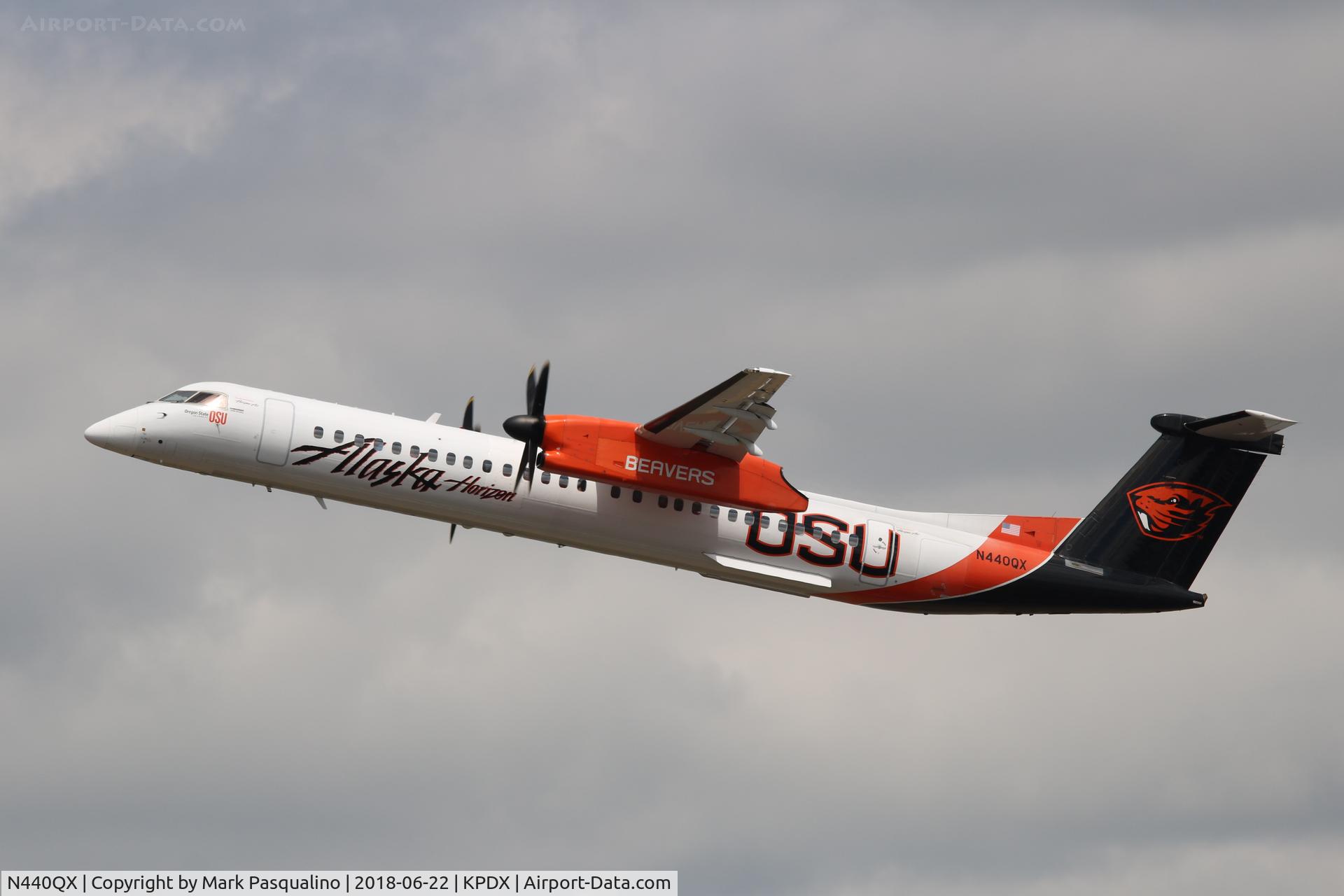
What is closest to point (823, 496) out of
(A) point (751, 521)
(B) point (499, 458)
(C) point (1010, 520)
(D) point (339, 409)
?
(A) point (751, 521)

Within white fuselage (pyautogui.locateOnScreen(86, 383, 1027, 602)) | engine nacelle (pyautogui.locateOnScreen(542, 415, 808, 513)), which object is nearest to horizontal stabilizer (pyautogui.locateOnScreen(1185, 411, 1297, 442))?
white fuselage (pyautogui.locateOnScreen(86, 383, 1027, 602))

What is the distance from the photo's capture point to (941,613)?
43000 millimetres

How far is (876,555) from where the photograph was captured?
40.9m

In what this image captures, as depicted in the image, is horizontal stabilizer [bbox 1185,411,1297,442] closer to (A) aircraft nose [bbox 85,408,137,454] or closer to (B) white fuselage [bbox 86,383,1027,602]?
(B) white fuselage [bbox 86,383,1027,602]

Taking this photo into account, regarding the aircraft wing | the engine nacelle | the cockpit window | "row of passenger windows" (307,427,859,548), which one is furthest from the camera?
"row of passenger windows" (307,427,859,548)

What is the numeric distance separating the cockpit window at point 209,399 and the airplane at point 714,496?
0.03 m

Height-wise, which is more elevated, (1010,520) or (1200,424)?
(1200,424)

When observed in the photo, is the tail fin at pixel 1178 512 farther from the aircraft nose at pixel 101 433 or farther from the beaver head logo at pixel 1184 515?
the aircraft nose at pixel 101 433

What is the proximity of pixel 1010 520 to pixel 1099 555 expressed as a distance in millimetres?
2589

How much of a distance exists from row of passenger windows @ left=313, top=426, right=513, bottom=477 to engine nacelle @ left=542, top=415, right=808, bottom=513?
151cm

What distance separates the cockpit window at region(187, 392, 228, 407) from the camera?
37750mm

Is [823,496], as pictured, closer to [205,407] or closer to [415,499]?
[415,499]

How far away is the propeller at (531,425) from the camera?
122ft

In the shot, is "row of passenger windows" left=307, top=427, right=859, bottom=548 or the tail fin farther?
the tail fin
